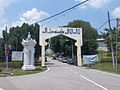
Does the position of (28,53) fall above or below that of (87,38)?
below

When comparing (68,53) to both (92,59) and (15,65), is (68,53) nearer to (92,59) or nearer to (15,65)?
(92,59)

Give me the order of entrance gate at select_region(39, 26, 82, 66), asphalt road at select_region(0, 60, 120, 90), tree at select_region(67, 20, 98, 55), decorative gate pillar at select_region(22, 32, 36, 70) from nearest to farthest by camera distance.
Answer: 1. asphalt road at select_region(0, 60, 120, 90)
2. decorative gate pillar at select_region(22, 32, 36, 70)
3. entrance gate at select_region(39, 26, 82, 66)
4. tree at select_region(67, 20, 98, 55)

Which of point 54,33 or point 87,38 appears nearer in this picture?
point 54,33

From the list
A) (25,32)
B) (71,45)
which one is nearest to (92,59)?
(25,32)

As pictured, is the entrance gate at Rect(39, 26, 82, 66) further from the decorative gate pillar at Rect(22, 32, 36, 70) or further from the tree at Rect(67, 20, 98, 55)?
the tree at Rect(67, 20, 98, 55)

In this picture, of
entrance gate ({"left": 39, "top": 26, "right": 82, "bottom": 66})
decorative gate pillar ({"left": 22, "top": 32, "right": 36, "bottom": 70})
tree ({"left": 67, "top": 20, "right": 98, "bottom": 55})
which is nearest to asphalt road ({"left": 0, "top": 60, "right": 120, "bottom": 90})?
decorative gate pillar ({"left": 22, "top": 32, "right": 36, "bottom": 70})

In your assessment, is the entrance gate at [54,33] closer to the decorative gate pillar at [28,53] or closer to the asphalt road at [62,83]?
the decorative gate pillar at [28,53]

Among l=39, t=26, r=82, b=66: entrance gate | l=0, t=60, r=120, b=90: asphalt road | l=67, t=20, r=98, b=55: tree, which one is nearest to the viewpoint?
l=0, t=60, r=120, b=90: asphalt road

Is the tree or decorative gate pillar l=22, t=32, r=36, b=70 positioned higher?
the tree

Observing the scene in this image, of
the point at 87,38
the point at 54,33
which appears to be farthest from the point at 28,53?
the point at 87,38

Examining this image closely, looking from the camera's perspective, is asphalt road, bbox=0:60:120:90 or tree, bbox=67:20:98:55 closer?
asphalt road, bbox=0:60:120:90

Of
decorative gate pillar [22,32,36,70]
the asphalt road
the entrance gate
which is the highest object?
the entrance gate

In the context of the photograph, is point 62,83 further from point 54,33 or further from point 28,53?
point 54,33

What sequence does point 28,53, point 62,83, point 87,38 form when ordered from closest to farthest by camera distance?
point 62,83, point 28,53, point 87,38
